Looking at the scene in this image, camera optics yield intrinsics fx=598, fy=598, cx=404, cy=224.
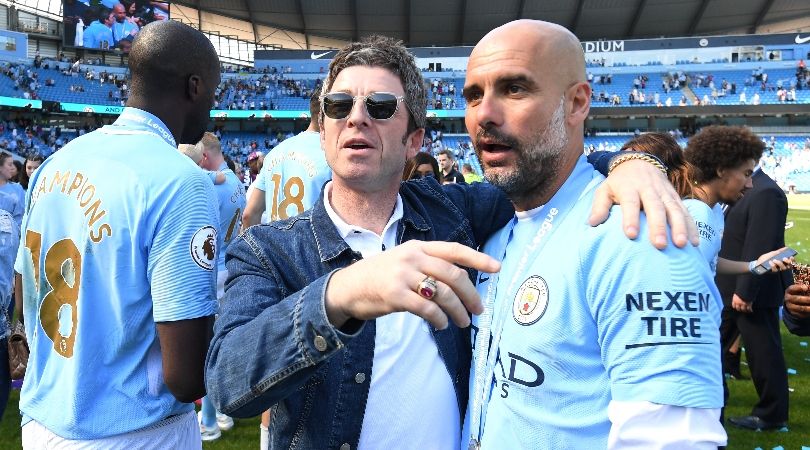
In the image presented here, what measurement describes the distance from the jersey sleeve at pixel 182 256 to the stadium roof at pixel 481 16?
2136 inches

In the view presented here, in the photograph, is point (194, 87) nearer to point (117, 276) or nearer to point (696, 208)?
point (117, 276)

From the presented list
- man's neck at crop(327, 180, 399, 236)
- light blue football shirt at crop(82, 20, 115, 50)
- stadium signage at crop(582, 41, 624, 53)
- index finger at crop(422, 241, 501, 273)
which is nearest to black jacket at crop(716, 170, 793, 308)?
man's neck at crop(327, 180, 399, 236)

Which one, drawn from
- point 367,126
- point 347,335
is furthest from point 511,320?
point 367,126

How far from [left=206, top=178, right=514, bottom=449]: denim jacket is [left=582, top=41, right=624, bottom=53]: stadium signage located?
55865mm

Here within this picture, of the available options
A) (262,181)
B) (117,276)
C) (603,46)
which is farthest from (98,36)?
(117,276)

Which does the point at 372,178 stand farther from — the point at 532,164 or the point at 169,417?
the point at 169,417

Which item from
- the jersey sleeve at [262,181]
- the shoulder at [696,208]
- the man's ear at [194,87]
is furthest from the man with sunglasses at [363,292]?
the jersey sleeve at [262,181]

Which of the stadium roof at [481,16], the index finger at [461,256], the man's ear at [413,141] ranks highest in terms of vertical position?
the stadium roof at [481,16]

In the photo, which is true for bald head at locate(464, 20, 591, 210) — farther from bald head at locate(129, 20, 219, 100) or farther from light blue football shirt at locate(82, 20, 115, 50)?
light blue football shirt at locate(82, 20, 115, 50)

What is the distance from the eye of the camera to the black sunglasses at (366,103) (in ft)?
6.65

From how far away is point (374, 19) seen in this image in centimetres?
5644

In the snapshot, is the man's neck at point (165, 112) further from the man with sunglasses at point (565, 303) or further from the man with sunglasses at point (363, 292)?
the man with sunglasses at point (565, 303)

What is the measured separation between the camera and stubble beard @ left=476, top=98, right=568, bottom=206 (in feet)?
5.76

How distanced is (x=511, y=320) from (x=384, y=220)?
2.09 ft
